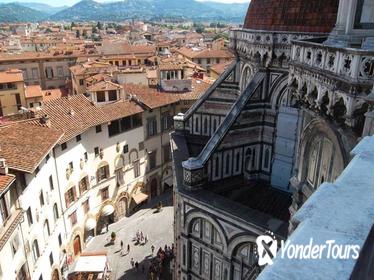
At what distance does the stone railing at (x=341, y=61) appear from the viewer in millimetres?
6531

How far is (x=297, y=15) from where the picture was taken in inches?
653

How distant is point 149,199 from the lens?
113ft

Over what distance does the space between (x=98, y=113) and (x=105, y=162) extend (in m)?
4.11

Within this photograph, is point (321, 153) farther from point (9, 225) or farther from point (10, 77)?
point (10, 77)

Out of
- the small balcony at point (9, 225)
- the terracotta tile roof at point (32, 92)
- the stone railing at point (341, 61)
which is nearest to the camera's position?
the stone railing at point (341, 61)

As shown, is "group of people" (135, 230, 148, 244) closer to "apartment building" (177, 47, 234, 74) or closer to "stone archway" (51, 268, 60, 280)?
"stone archway" (51, 268, 60, 280)

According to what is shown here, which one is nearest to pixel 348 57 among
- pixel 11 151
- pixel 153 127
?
pixel 11 151

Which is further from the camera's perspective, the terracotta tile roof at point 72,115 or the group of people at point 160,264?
the terracotta tile roof at point 72,115

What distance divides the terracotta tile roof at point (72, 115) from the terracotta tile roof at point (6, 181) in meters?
6.57

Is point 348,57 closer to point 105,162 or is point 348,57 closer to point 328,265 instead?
point 328,265

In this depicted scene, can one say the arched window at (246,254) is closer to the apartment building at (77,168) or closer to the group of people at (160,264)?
the group of people at (160,264)

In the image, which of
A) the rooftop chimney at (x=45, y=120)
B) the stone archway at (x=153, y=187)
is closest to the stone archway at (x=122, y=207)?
the stone archway at (x=153, y=187)

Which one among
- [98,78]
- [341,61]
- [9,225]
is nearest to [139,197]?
[98,78]

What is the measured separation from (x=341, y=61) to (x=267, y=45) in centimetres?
1070
